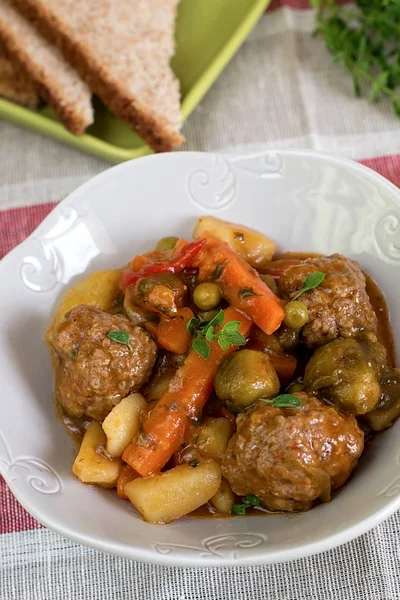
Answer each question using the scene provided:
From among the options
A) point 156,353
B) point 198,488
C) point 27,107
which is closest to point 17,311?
point 156,353

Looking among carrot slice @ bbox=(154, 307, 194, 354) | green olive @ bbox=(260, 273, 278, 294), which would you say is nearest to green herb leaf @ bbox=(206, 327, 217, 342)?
carrot slice @ bbox=(154, 307, 194, 354)

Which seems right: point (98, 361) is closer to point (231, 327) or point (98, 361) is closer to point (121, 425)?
point (121, 425)

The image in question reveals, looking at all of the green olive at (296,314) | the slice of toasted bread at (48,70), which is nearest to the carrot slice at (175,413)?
the green olive at (296,314)

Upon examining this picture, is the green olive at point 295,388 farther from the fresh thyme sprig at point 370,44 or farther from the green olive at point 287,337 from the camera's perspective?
the fresh thyme sprig at point 370,44

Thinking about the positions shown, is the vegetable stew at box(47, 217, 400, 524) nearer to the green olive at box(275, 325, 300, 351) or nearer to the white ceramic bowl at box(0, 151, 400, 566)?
the green olive at box(275, 325, 300, 351)

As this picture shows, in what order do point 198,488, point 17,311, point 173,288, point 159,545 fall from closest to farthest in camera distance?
point 159,545, point 198,488, point 173,288, point 17,311

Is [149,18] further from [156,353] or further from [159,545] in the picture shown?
[159,545]

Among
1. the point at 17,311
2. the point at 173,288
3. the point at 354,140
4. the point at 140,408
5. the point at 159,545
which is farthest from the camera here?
the point at 354,140
